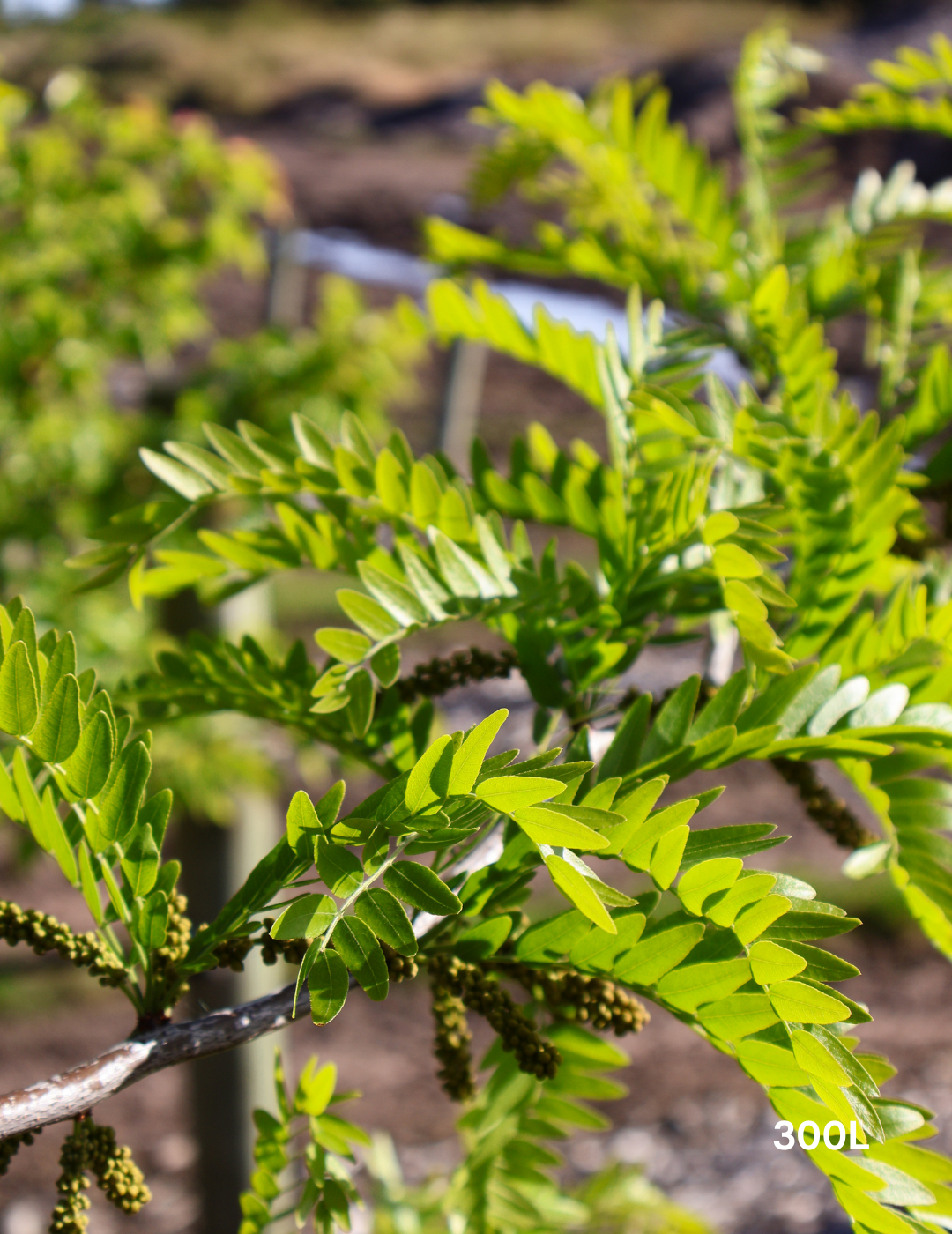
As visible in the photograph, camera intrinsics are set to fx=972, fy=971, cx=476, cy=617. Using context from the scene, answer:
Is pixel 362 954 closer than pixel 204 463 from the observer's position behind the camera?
Yes

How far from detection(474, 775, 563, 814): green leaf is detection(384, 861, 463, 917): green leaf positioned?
0.13 feet

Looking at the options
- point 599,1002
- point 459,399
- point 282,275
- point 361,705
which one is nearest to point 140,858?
point 361,705

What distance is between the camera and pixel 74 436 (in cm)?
217

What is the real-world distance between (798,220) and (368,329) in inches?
62.7

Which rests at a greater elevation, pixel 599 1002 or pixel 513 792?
pixel 513 792

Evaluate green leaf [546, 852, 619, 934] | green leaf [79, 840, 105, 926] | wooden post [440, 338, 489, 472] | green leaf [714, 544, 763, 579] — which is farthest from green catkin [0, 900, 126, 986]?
wooden post [440, 338, 489, 472]

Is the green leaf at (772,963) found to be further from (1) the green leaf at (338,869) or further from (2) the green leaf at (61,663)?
(2) the green leaf at (61,663)

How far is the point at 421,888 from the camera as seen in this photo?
380 millimetres

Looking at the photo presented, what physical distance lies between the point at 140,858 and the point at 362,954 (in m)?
0.12

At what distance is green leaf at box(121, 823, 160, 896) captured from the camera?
438mm

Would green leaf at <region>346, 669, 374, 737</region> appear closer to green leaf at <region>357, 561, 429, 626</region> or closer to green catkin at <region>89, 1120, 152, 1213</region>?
green leaf at <region>357, 561, 429, 626</region>

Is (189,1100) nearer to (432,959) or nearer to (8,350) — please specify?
(8,350)

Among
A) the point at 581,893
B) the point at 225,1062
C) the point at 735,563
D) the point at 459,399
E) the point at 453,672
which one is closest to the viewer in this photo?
the point at 581,893

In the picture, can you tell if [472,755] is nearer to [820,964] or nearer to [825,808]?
[820,964]
